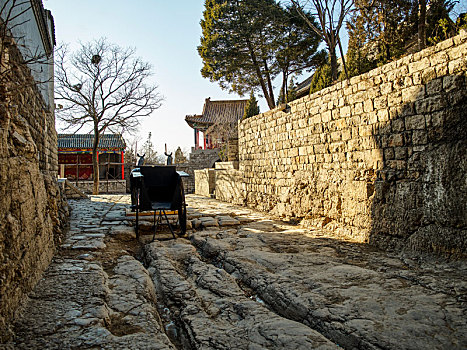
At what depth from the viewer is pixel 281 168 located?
698 cm

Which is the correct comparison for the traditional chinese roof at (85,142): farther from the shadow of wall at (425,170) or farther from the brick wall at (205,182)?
the shadow of wall at (425,170)

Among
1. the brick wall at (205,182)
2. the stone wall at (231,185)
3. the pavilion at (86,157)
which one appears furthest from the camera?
the pavilion at (86,157)

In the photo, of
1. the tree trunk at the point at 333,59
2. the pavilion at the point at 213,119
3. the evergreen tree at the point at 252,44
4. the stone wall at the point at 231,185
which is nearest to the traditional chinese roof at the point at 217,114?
the pavilion at the point at 213,119

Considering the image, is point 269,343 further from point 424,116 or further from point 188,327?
point 424,116

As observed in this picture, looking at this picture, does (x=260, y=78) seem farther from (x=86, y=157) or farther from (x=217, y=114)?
(x=86, y=157)

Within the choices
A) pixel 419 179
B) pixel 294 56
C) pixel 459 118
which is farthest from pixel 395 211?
pixel 294 56

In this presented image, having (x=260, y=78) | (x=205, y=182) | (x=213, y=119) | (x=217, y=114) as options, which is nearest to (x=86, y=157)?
(x=213, y=119)

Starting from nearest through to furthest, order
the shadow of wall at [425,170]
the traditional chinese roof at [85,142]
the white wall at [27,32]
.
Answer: the shadow of wall at [425,170] → the white wall at [27,32] → the traditional chinese roof at [85,142]

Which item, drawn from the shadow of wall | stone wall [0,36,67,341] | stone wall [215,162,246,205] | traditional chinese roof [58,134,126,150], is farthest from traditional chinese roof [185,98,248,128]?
stone wall [0,36,67,341]

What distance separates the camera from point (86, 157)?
23.3m

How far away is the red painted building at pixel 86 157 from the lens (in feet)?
74.3

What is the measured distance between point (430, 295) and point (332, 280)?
734 millimetres

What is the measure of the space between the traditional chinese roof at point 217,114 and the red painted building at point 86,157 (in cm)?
595

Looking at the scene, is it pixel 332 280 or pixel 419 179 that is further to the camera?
pixel 419 179
